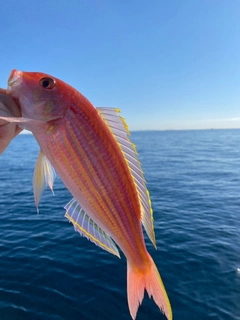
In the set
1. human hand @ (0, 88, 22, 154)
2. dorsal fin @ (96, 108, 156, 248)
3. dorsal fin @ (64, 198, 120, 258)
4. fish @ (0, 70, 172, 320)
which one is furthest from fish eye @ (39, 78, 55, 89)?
dorsal fin @ (64, 198, 120, 258)

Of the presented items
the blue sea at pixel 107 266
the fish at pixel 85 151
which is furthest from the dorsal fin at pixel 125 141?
the blue sea at pixel 107 266

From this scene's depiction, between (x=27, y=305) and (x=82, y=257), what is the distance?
356 centimetres

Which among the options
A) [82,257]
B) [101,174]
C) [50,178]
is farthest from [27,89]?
[82,257]

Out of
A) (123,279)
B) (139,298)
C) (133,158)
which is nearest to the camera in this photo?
(133,158)

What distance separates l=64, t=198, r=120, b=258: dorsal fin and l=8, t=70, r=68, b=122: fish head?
1.12 meters

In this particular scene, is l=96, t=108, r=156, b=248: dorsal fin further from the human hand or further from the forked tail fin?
the human hand

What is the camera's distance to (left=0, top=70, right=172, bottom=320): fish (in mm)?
2523

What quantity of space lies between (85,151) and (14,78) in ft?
3.62

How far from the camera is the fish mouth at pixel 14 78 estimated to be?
2553 millimetres

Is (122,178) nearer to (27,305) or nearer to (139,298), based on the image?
(139,298)

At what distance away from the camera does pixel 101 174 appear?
260 cm

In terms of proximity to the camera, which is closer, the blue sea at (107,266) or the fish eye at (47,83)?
the fish eye at (47,83)

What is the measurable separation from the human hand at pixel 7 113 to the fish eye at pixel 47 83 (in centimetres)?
37

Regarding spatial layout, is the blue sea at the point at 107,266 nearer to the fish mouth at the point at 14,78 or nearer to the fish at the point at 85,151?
the fish at the point at 85,151
